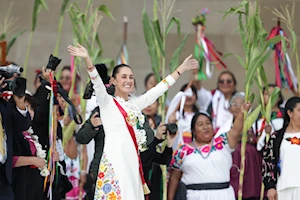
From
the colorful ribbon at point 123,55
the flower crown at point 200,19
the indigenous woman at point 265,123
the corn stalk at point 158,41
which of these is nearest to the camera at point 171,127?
the corn stalk at point 158,41

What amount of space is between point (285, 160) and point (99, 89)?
67.9 inches

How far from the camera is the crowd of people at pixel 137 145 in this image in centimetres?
538

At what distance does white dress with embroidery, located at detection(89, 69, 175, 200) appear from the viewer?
530 centimetres

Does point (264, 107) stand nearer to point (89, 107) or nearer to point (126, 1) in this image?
point (89, 107)

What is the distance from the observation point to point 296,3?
833cm

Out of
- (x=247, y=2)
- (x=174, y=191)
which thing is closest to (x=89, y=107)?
(x=174, y=191)

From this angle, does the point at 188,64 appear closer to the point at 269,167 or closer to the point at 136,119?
the point at 136,119

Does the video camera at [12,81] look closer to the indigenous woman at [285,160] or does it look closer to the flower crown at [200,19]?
the indigenous woman at [285,160]

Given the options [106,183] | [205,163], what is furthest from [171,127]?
[106,183]

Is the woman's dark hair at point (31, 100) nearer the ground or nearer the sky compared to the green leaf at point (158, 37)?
nearer the ground

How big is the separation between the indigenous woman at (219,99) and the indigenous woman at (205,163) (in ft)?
3.38

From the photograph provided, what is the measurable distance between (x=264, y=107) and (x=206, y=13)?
7.64 feet

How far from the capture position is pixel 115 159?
5.33m

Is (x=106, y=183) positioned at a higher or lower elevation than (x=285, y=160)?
lower
